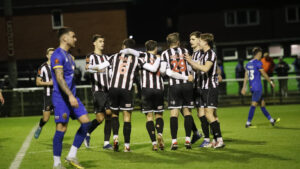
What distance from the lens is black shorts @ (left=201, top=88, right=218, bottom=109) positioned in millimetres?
9664

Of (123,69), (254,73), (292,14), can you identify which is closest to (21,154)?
(123,69)

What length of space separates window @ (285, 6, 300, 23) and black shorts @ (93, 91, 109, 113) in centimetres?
3410

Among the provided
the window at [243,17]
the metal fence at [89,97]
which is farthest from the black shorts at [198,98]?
the window at [243,17]

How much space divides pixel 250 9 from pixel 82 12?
13.9 meters

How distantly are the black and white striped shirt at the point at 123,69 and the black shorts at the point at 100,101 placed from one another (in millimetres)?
728

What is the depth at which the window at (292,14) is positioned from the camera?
1633 inches

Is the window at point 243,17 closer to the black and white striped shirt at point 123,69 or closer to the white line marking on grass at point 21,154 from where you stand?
the white line marking on grass at point 21,154

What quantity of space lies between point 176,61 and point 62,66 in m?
2.96

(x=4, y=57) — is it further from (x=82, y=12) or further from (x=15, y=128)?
(x=15, y=128)

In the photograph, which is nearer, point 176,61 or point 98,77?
point 176,61

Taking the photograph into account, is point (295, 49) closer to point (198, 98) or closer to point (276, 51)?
point (276, 51)

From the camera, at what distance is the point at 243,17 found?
138 ft

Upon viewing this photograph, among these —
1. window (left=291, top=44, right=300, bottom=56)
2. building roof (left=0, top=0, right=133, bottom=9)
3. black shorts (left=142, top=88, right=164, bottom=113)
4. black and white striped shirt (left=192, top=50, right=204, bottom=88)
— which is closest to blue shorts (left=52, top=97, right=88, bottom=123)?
black shorts (left=142, top=88, right=164, bottom=113)

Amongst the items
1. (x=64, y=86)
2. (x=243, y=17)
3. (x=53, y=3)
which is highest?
(x=53, y=3)
